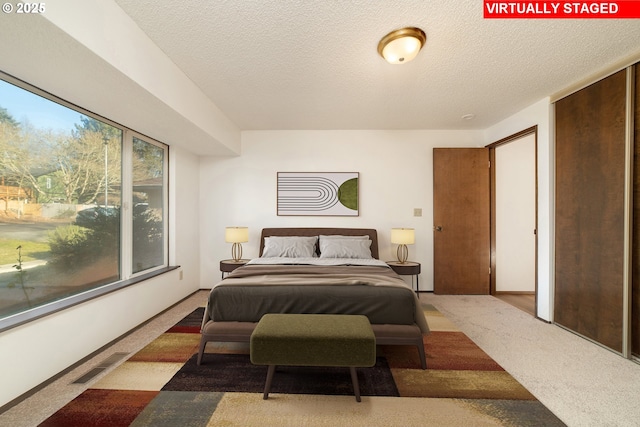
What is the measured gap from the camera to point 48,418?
1.59m

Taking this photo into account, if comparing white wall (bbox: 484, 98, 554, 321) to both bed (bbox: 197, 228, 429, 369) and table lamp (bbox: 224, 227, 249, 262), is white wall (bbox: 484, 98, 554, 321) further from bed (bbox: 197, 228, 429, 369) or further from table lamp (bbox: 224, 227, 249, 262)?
table lamp (bbox: 224, 227, 249, 262)

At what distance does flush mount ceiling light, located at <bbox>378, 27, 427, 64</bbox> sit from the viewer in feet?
6.30

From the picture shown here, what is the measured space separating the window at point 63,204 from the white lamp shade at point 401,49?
264 cm

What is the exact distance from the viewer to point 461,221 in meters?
4.15

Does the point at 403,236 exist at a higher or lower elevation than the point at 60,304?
higher

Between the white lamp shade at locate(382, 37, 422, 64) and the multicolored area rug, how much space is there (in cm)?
243

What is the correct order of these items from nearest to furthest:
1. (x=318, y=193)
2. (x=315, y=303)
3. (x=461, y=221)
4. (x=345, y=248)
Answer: (x=315, y=303)
(x=345, y=248)
(x=461, y=221)
(x=318, y=193)

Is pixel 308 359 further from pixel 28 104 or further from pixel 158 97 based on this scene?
pixel 28 104

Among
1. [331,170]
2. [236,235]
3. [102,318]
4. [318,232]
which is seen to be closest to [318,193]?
[331,170]

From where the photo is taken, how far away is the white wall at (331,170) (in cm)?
427

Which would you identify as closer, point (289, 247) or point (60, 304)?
point (60, 304)

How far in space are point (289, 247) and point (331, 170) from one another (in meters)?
1.40

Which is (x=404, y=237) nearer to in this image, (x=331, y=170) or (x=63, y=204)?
(x=331, y=170)

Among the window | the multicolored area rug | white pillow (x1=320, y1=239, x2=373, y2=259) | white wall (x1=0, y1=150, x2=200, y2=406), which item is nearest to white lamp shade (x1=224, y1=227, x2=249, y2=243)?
Answer: white wall (x1=0, y1=150, x2=200, y2=406)
